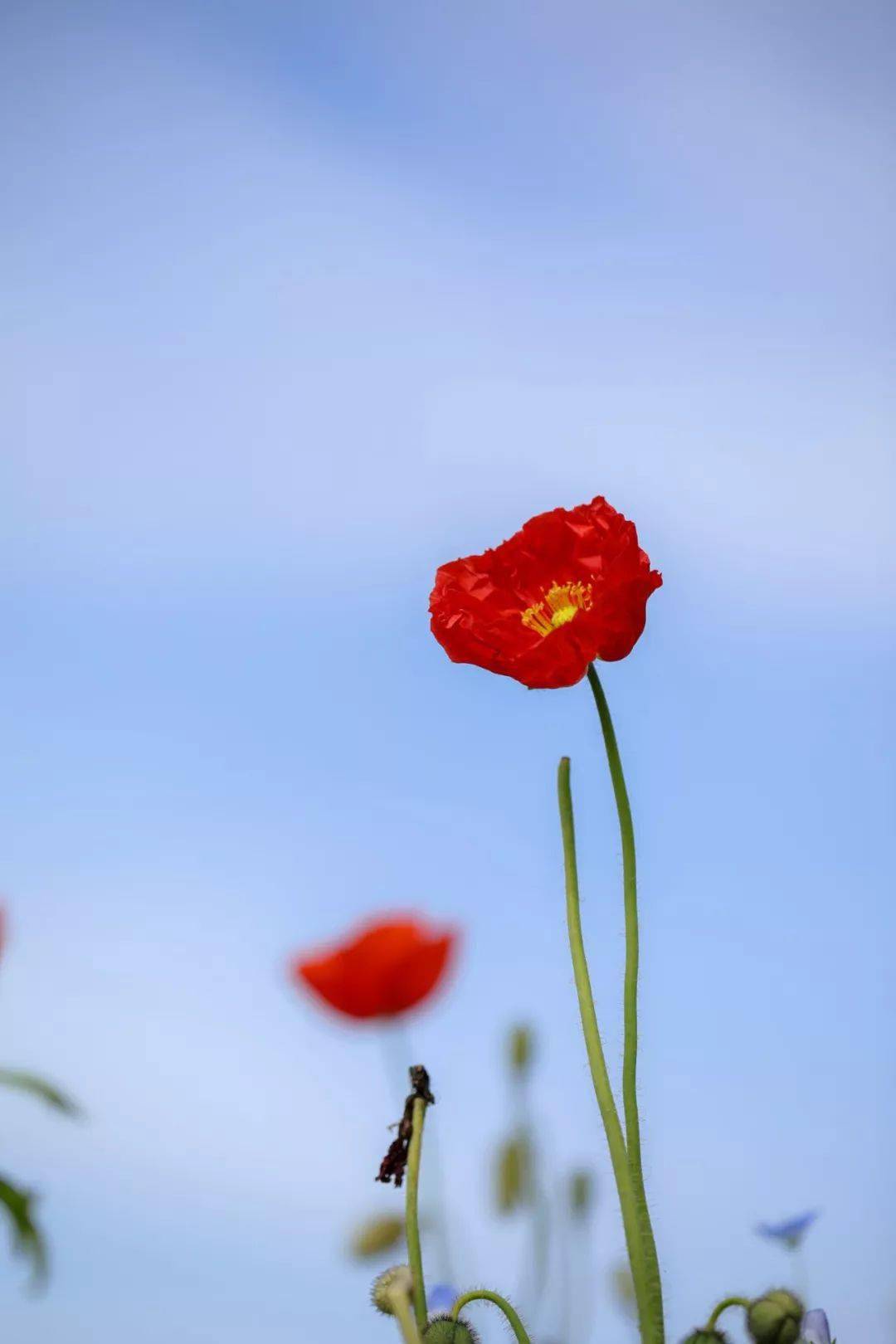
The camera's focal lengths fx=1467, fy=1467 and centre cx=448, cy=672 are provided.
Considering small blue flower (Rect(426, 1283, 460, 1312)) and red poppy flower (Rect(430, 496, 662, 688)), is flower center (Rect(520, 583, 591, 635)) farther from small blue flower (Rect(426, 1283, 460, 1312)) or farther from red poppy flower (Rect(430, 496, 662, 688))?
small blue flower (Rect(426, 1283, 460, 1312))

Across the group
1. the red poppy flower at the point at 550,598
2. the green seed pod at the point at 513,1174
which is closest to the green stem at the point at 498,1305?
the red poppy flower at the point at 550,598

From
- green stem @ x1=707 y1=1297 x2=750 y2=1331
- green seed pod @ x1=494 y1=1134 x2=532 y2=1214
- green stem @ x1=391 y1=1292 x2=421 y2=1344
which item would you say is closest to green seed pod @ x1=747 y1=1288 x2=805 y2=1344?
green stem @ x1=707 y1=1297 x2=750 y2=1331

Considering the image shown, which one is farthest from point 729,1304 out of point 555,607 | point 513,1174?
point 513,1174

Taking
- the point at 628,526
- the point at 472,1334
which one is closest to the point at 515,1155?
the point at 472,1334

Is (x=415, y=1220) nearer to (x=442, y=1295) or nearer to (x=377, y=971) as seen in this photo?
(x=377, y=971)

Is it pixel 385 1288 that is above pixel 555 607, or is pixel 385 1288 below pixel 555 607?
below

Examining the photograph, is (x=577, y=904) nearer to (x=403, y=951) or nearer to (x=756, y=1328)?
(x=403, y=951)

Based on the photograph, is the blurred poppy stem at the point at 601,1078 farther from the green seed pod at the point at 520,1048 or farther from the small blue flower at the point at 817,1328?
the green seed pod at the point at 520,1048
